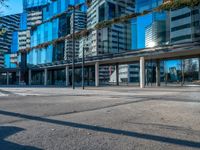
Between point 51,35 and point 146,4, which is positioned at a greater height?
point 146,4

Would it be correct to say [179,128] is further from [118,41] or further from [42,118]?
[118,41]

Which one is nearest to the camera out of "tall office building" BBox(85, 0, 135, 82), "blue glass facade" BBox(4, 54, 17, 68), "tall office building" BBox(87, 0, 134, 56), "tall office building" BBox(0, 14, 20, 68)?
"tall office building" BBox(0, 14, 20, 68)

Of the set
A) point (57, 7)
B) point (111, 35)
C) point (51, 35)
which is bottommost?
point (111, 35)

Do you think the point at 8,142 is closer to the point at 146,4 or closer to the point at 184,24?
the point at 146,4

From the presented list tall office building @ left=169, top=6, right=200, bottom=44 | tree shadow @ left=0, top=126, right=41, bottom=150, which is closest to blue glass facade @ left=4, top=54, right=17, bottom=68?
tall office building @ left=169, top=6, right=200, bottom=44

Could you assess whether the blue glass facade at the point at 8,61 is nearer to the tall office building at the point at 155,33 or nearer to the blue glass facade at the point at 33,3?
the blue glass facade at the point at 33,3

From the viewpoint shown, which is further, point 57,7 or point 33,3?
point 33,3

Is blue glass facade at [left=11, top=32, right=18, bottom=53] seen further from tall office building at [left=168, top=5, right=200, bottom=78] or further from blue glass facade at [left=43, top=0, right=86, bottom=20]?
tall office building at [left=168, top=5, right=200, bottom=78]

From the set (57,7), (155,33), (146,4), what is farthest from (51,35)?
(155,33)

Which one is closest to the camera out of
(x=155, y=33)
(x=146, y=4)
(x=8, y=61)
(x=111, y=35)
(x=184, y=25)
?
(x=155, y=33)

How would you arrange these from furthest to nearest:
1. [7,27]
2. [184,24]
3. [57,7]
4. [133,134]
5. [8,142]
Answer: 1. [57,7]
2. [184,24]
3. [7,27]
4. [133,134]
5. [8,142]

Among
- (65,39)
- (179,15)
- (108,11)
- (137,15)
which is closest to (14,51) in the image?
(65,39)

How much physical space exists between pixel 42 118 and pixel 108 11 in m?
77.0

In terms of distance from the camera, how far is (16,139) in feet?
17.9
